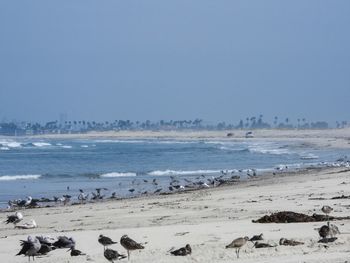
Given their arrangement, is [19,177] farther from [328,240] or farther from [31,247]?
[328,240]

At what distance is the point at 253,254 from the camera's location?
388 inches

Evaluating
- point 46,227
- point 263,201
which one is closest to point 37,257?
point 46,227

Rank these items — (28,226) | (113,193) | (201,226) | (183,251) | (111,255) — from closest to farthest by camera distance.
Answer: (111,255) < (183,251) < (201,226) < (28,226) < (113,193)

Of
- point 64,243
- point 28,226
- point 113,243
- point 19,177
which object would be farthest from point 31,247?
point 19,177

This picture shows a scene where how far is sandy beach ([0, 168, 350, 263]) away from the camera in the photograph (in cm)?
1002

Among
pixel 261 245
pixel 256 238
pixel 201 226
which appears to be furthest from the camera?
pixel 201 226

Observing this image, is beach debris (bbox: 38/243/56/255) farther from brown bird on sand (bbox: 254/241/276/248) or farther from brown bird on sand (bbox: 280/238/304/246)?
brown bird on sand (bbox: 280/238/304/246)

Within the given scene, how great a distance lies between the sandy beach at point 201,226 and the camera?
10.0 m

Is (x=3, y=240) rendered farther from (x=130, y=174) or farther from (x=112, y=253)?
(x=130, y=174)

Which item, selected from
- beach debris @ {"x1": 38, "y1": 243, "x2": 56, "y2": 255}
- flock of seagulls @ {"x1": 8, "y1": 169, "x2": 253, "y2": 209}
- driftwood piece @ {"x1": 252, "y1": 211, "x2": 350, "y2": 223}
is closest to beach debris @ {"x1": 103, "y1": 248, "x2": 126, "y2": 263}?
beach debris @ {"x1": 38, "y1": 243, "x2": 56, "y2": 255}

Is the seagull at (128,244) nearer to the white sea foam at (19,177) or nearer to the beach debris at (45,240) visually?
the beach debris at (45,240)

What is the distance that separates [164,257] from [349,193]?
973 centimetres

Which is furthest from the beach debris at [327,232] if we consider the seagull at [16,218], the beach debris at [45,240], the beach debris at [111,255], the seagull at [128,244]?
the seagull at [16,218]

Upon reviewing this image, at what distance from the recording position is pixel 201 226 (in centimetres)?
1287
